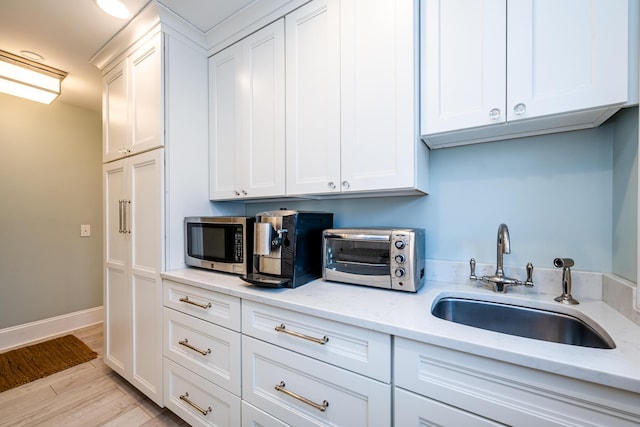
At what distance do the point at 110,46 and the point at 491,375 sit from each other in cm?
280

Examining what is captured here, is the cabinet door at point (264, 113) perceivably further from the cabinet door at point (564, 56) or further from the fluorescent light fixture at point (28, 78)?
the fluorescent light fixture at point (28, 78)

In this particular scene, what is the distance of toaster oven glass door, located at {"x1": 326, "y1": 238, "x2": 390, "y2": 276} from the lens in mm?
1203

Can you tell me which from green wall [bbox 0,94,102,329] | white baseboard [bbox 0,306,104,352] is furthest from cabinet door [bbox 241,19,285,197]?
white baseboard [bbox 0,306,104,352]

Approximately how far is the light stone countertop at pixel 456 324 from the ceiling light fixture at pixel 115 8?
5.30ft

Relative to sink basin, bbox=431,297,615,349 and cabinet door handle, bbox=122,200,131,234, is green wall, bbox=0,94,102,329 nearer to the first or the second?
cabinet door handle, bbox=122,200,131,234

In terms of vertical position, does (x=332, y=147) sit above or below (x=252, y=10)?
below

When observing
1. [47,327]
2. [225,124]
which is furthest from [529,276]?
[47,327]

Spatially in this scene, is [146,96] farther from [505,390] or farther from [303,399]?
[505,390]

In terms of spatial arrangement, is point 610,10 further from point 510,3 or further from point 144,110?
point 144,110

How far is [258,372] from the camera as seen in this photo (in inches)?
45.6

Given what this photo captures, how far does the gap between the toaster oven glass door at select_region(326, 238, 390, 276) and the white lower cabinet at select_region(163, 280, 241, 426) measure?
0.52 metres

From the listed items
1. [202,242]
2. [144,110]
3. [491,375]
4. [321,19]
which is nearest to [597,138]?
[491,375]

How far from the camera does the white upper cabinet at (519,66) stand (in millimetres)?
851

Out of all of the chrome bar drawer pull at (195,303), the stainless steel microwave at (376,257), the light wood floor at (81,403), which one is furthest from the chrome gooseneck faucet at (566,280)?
the light wood floor at (81,403)
